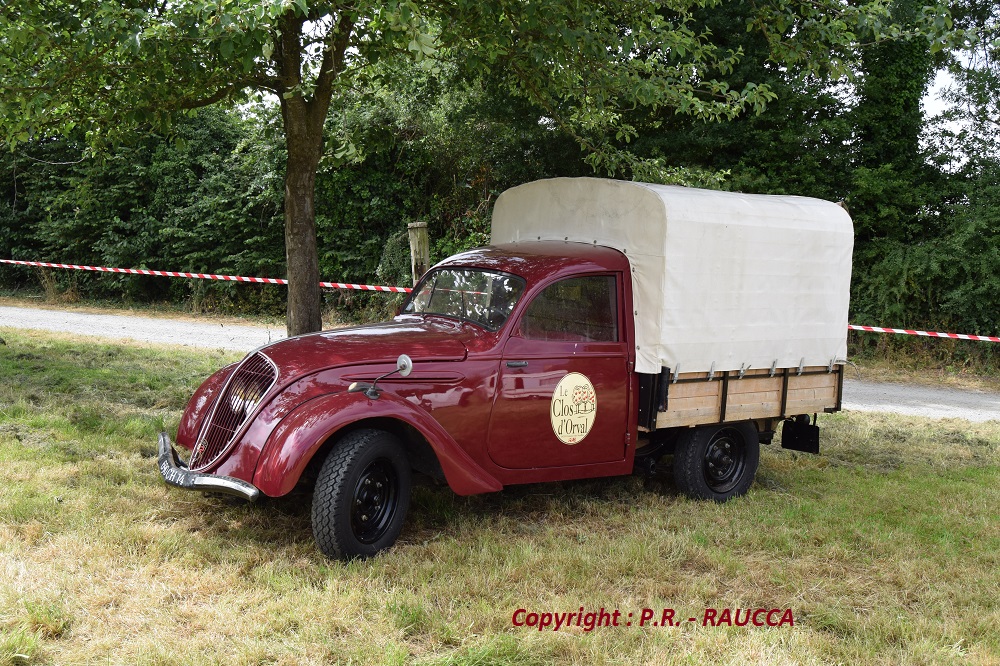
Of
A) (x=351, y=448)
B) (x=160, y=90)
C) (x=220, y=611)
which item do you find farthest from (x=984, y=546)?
(x=160, y=90)

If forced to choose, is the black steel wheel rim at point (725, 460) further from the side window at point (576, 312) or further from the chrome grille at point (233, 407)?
the chrome grille at point (233, 407)

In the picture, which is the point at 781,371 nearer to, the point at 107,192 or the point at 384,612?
the point at 384,612

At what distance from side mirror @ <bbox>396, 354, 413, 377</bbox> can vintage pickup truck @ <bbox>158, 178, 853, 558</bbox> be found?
0.7 inches

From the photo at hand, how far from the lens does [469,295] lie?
540cm

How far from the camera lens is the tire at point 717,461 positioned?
19.1 ft

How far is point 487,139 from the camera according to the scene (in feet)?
46.8

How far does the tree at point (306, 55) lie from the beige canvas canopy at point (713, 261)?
4.46ft

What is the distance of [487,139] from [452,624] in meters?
11.6

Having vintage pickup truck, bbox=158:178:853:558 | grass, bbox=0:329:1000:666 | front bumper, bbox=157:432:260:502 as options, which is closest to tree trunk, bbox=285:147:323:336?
grass, bbox=0:329:1000:666

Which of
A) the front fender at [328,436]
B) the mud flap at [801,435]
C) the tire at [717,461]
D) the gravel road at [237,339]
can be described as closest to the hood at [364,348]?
the front fender at [328,436]

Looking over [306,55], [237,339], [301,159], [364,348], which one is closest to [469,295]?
[364,348]

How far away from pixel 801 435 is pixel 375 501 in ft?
12.2

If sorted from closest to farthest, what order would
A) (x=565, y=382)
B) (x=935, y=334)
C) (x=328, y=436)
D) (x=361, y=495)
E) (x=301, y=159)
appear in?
(x=328, y=436) → (x=361, y=495) → (x=565, y=382) → (x=301, y=159) → (x=935, y=334)

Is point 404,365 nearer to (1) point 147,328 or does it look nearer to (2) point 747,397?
(2) point 747,397
